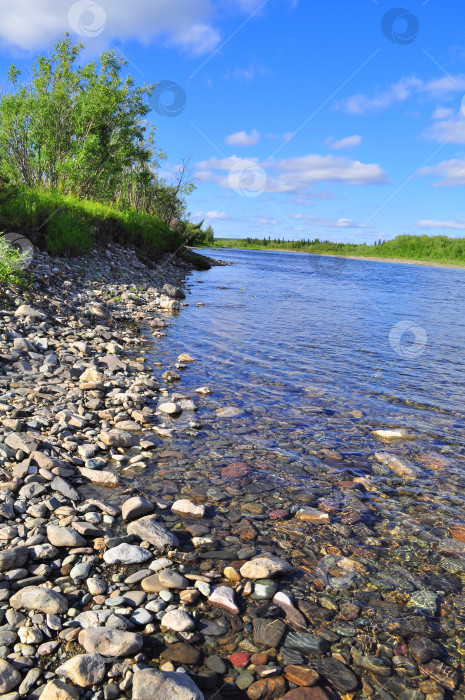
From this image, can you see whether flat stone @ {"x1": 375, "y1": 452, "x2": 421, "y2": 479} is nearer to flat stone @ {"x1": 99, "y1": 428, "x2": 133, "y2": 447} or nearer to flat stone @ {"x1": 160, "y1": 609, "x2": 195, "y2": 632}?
flat stone @ {"x1": 99, "y1": 428, "x2": 133, "y2": 447}

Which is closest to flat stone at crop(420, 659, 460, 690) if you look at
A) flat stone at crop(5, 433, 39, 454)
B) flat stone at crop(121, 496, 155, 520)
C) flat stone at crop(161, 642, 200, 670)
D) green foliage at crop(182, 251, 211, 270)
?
flat stone at crop(161, 642, 200, 670)

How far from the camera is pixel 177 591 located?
11.6 ft

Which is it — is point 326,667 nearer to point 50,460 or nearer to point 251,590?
point 251,590

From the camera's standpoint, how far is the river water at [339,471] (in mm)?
3785

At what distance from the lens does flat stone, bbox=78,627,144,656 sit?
2.83 m

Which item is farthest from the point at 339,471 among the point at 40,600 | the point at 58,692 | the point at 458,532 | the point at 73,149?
the point at 73,149

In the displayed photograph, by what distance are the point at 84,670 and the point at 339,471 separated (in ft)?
13.2

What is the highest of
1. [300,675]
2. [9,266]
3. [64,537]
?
[9,266]

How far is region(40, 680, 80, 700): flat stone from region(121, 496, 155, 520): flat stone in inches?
74.0

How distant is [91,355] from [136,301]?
8881 millimetres

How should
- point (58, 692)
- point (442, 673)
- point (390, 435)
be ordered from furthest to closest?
point (390, 435)
point (442, 673)
point (58, 692)

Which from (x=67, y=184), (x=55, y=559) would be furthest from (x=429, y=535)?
(x=67, y=184)

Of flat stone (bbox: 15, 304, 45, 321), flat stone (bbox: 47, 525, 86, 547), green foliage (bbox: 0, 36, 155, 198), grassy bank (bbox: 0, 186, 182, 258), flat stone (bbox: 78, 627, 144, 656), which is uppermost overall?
green foliage (bbox: 0, 36, 155, 198)

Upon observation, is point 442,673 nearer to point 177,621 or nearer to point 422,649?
point 422,649
